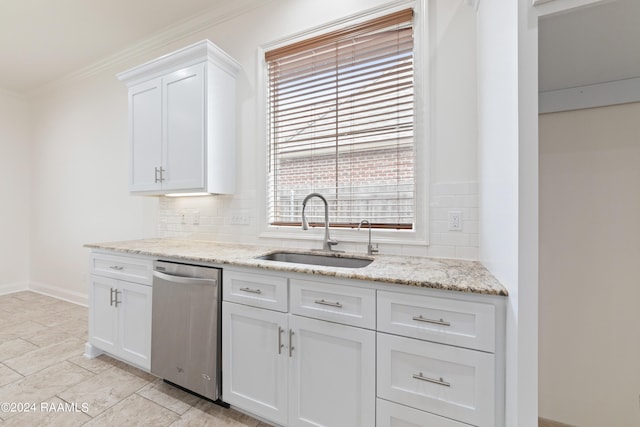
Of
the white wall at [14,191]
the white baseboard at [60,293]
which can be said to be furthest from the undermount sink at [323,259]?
the white wall at [14,191]

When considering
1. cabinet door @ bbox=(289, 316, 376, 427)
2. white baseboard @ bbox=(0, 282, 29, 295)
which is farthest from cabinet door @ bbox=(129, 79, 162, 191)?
white baseboard @ bbox=(0, 282, 29, 295)

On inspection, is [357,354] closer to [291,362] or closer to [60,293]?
[291,362]

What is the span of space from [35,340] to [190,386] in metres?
2.06

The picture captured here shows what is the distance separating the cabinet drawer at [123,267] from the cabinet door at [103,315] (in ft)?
0.20

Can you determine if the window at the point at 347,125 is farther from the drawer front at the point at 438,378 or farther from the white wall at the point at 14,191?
the white wall at the point at 14,191

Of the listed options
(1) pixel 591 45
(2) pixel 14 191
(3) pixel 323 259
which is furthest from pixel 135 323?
(2) pixel 14 191

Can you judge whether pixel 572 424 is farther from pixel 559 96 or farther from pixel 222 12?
pixel 222 12

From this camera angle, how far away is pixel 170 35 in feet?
9.18

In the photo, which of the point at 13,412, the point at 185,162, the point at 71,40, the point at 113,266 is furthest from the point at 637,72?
the point at 71,40

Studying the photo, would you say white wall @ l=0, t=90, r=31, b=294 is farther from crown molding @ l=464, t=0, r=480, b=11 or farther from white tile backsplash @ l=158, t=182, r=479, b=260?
crown molding @ l=464, t=0, r=480, b=11

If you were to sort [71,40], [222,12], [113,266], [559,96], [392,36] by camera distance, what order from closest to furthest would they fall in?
[559,96] < [392,36] < [113,266] < [222,12] < [71,40]

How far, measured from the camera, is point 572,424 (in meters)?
1.48

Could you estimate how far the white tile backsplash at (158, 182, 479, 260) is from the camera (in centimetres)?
165

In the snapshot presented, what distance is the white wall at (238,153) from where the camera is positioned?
167 centimetres
